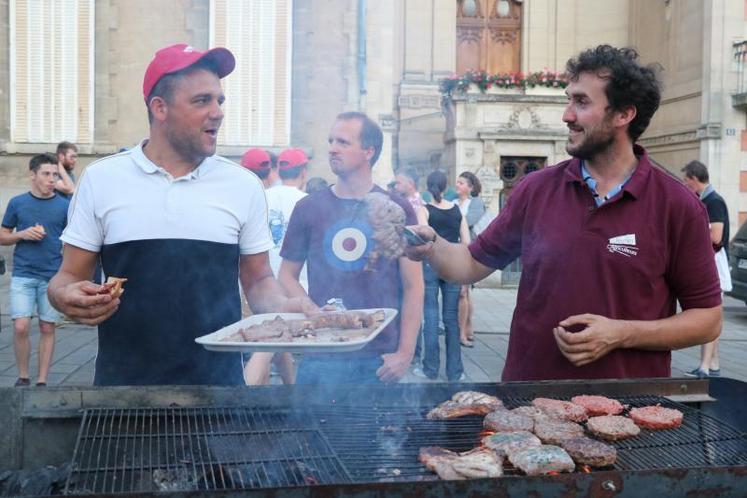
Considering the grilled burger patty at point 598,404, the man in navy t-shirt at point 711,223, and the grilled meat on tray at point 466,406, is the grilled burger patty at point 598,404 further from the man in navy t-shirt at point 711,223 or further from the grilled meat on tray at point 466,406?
the man in navy t-shirt at point 711,223

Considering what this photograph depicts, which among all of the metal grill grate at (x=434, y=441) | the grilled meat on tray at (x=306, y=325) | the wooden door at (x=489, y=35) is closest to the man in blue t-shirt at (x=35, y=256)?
the grilled meat on tray at (x=306, y=325)

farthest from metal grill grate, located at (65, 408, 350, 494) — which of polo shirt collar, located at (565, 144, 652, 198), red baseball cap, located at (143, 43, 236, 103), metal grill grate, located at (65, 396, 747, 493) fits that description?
polo shirt collar, located at (565, 144, 652, 198)

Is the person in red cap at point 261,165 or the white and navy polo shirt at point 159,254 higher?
the person in red cap at point 261,165

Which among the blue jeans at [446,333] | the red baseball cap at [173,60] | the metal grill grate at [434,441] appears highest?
the red baseball cap at [173,60]

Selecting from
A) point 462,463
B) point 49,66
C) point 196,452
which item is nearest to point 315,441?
point 196,452

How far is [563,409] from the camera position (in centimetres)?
277

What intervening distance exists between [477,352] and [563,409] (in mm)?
5972

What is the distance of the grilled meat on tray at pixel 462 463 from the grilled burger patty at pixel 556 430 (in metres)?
0.25

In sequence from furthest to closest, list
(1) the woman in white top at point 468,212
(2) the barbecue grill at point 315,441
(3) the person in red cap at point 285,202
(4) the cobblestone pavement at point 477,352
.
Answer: (1) the woman in white top at point 468,212, (4) the cobblestone pavement at point 477,352, (3) the person in red cap at point 285,202, (2) the barbecue grill at point 315,441

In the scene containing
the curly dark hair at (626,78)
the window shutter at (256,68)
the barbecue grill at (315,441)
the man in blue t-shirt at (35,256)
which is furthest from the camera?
the window shutter at (256,68)

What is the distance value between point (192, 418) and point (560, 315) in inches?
58.4

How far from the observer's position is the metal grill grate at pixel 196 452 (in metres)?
2.16

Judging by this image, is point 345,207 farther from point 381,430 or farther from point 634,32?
point 634,32

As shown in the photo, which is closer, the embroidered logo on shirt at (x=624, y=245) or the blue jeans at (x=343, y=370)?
the embroidered logo on shirt at (x=624, y=245)
